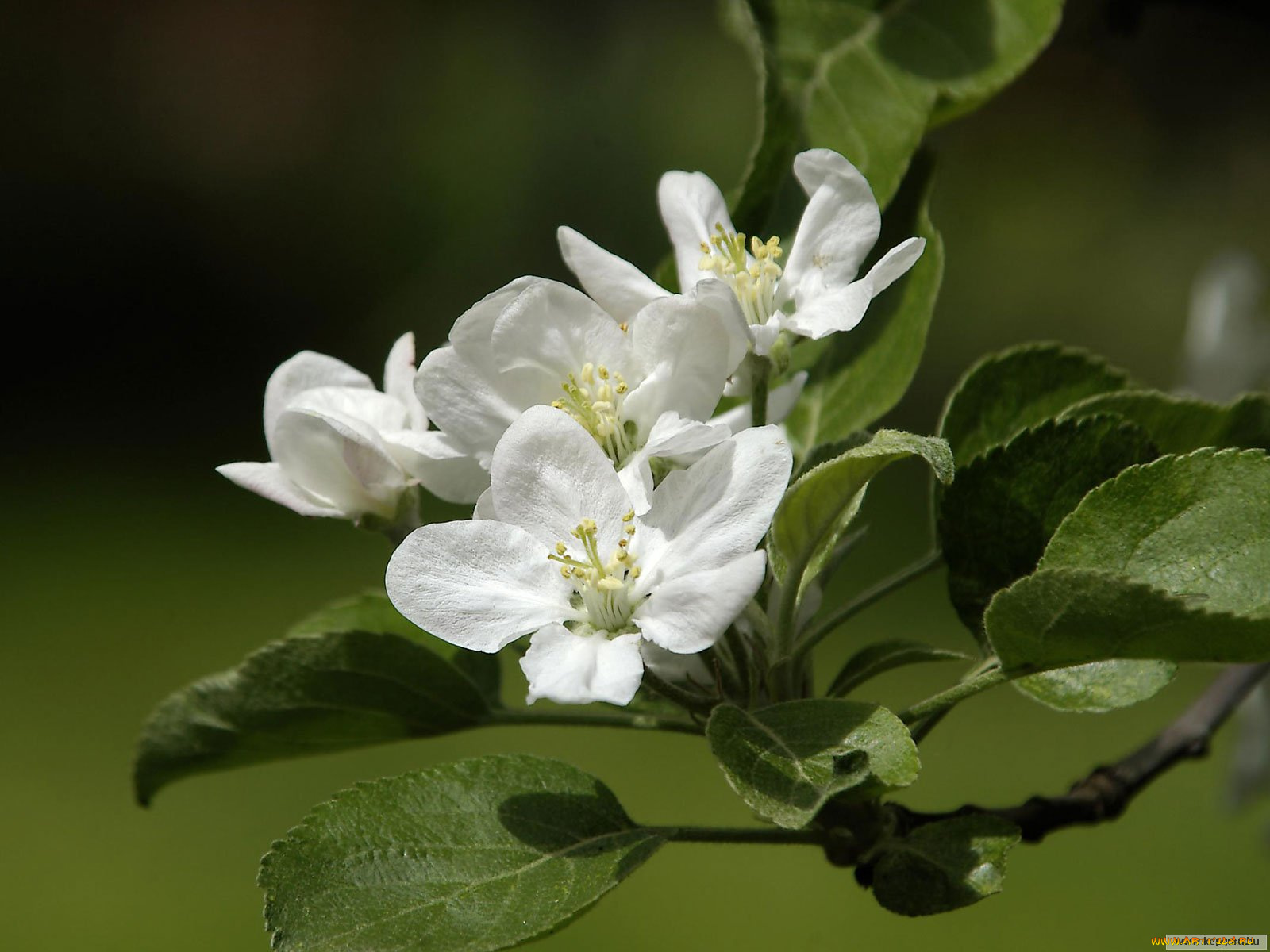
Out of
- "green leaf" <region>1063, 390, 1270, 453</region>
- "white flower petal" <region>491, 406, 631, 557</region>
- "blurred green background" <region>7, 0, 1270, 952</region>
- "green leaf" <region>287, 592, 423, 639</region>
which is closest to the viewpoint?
"white flower petal" <region>491, 406, 631, 557</region>

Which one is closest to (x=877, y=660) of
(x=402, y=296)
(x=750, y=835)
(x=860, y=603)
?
(x=860, y=603)

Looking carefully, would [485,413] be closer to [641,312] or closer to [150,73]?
[641,312]

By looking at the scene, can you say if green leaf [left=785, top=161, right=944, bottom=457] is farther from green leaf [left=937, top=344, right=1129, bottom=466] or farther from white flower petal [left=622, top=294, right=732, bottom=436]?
white flower petal [left=622, top=294, right=732, bottom=436]

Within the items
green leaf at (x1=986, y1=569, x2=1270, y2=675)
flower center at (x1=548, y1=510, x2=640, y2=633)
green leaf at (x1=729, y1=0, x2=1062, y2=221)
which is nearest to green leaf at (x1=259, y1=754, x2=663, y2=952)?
flower center at (x1=548, y1=510, x2=640, y2=633)

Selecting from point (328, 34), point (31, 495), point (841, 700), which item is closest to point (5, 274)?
point (31, 495)

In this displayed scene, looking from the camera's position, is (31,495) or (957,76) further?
(31,495)

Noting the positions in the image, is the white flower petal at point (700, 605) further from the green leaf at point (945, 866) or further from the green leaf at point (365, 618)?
the green leaf at point (365, 618)

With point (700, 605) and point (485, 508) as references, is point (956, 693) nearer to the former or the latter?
point (700, 605)

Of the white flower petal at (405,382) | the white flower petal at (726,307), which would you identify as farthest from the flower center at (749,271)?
the white flower petal at (405,382)
